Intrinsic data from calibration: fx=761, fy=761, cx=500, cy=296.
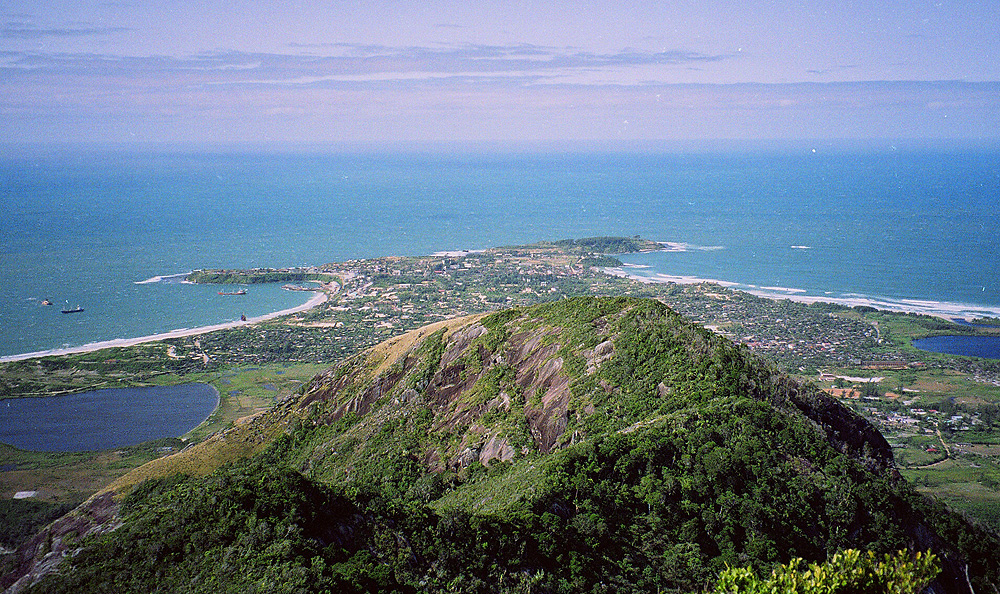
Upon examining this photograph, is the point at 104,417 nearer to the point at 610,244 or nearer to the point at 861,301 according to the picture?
the point at 861,301

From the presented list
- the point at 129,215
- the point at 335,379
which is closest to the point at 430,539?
the point at 335,379

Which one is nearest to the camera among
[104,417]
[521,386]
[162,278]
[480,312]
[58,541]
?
[58,541]

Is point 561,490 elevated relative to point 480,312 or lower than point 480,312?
elevated

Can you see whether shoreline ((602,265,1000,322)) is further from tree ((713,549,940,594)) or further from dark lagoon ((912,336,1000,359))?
tree ((713,549,940,594))

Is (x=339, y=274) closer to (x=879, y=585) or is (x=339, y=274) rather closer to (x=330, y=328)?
(x=330, y=328)

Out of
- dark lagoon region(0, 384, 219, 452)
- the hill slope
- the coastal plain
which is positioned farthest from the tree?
dark lagoon region(0, 384, 219, 452)

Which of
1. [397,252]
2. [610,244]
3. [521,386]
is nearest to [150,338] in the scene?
[397,252]
